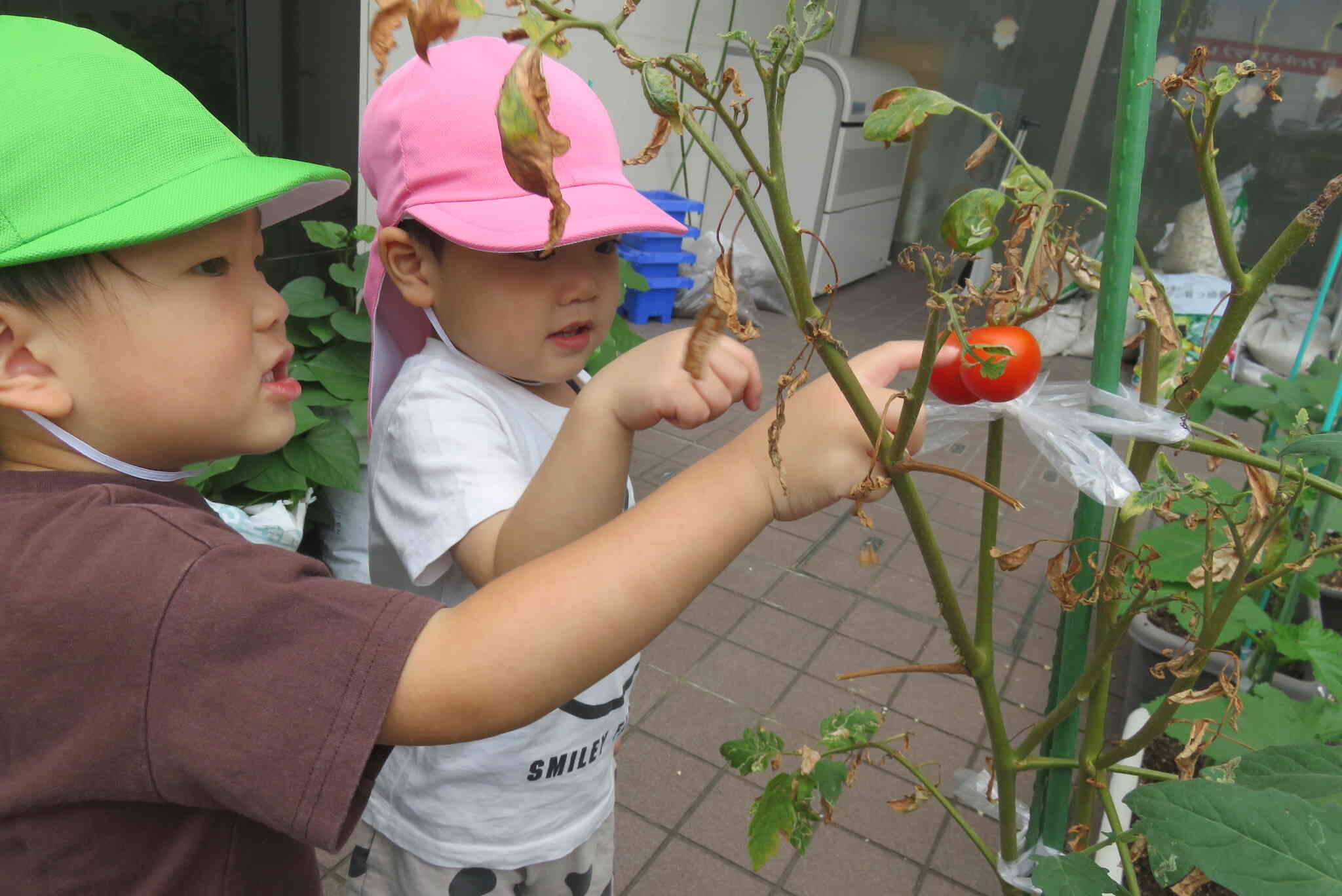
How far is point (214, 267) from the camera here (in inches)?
31.8

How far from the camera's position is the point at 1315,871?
605mm

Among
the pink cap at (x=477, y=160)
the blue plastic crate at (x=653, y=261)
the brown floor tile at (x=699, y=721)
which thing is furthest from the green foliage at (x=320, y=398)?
the blue plastic crate at (x=653, y=261)

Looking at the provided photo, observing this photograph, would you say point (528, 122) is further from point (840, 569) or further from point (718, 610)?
point (840, 569)

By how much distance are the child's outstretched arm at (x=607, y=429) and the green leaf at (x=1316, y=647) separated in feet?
4.03

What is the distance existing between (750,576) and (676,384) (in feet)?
8.49

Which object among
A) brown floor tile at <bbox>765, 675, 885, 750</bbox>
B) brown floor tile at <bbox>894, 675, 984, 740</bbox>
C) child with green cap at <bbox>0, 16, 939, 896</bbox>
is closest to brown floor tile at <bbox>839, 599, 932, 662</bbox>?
brown floor tile at <bbox>894, 675, 984, 740</bbox>

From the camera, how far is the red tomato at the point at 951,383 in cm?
73

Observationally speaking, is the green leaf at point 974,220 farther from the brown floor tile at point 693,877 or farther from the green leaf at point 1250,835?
the brown floor tile at point 693,877

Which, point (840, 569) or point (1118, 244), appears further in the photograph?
point (840, 569)

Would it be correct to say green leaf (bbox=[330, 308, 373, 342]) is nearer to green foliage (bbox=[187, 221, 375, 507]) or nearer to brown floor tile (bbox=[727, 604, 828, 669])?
green foliage (bbox=[187, 221, 375, 507])

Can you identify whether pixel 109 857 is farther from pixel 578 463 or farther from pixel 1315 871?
pixel 1315 871

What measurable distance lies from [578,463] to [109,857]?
0.51 m

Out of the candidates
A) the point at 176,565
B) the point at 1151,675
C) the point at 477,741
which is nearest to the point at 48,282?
the point at 176,565

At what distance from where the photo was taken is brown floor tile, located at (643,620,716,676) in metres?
2.77
